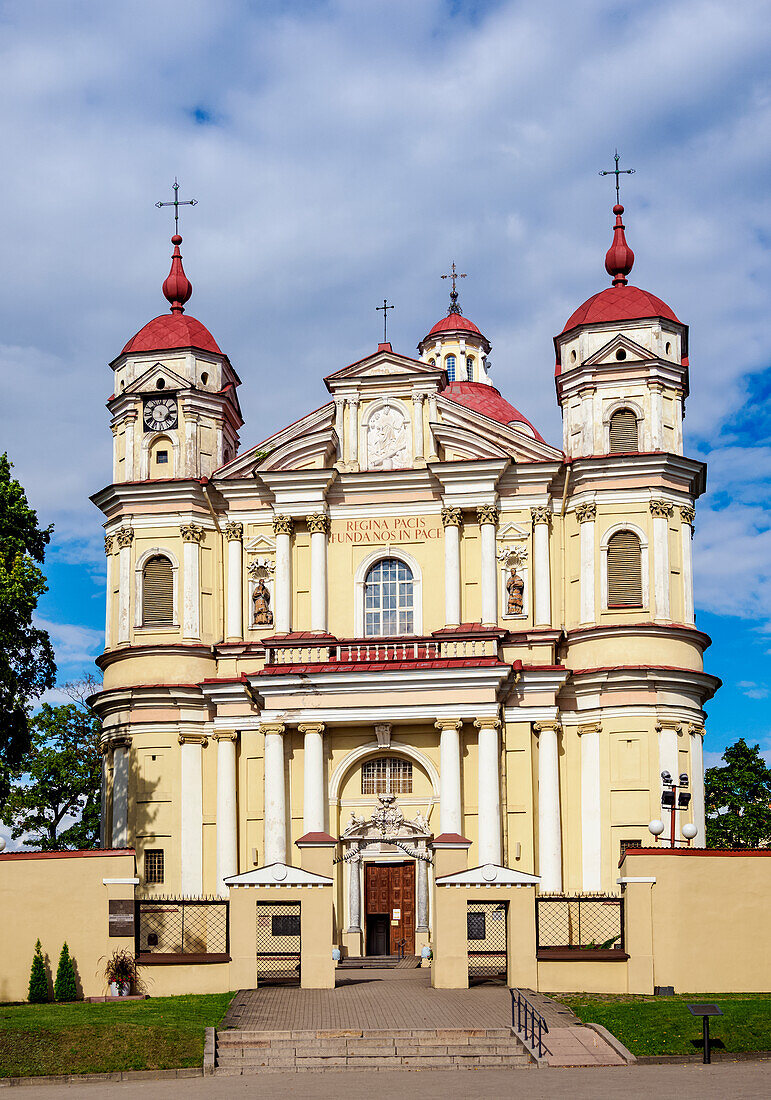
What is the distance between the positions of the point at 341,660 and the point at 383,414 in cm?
778

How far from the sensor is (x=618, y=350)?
1805 inches

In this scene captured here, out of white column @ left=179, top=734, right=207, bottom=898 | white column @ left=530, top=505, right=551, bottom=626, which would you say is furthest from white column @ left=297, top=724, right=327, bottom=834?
white column @ left=530, top=505, right=551, bottom=626

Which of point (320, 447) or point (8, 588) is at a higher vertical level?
point (320, 447)

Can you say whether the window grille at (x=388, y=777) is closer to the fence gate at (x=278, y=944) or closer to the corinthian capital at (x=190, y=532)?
the fence gate at (x=278, y=944)

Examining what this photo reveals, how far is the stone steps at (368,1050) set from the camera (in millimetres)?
25000

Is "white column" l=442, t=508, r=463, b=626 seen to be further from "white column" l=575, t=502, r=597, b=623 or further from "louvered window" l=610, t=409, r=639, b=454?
"louvered window" l=610, t=409, r=639, b=454

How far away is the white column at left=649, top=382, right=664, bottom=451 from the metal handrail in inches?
821

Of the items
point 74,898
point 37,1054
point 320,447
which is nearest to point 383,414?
point 320,447

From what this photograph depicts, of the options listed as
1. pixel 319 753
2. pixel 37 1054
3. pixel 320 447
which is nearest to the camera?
pixel 37 1054

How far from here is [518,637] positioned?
43781 mm

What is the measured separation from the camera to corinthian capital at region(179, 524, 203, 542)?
46.3 meters

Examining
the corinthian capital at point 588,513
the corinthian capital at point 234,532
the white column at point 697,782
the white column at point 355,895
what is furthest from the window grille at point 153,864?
the corinthian capital at point 588,513

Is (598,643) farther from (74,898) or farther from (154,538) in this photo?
(74,898)

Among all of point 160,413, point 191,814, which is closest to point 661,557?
point 191,814
